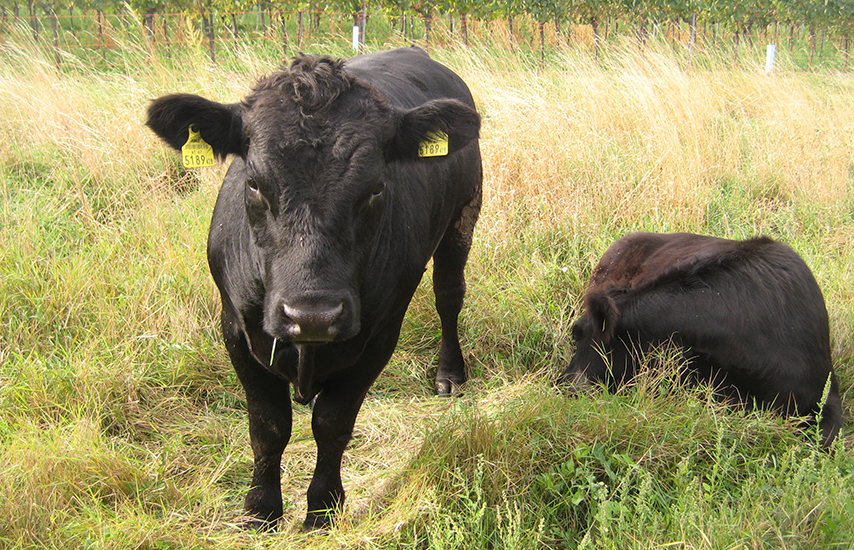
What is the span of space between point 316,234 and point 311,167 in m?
0.22

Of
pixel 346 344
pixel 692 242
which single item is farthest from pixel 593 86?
pixel 346 344

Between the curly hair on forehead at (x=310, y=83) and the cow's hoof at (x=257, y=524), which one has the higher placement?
the curly hair on forehead at (x=310, y=83)

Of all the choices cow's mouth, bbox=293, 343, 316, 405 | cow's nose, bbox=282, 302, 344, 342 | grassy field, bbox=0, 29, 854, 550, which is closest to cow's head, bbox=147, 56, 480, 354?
cow's nose, bbox=282, 302, 344, 342

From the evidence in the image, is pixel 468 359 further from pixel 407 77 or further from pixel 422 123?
pixel 422 123

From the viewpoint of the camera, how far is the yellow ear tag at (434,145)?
8.86 ft

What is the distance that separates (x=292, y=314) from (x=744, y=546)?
160 cm

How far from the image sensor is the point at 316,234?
2.18 meters

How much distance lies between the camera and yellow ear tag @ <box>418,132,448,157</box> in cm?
270

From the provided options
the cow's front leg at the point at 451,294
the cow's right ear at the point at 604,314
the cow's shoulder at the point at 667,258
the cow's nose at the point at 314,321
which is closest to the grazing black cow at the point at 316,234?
the cow's nose at the point at 314,321

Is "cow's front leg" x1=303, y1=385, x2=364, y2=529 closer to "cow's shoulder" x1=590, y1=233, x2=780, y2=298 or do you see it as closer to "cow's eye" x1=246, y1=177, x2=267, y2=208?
"cow's eye" x1=246, y1=177, x2=267, y2=208

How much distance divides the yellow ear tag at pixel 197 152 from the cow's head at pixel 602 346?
83.3 inches

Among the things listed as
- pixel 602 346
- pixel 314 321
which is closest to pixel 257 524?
pixel 314 321

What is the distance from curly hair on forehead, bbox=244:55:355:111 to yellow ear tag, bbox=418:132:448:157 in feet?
1.17

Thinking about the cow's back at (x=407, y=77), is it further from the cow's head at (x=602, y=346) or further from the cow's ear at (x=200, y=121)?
the cow's head at (x=602, y=346)
